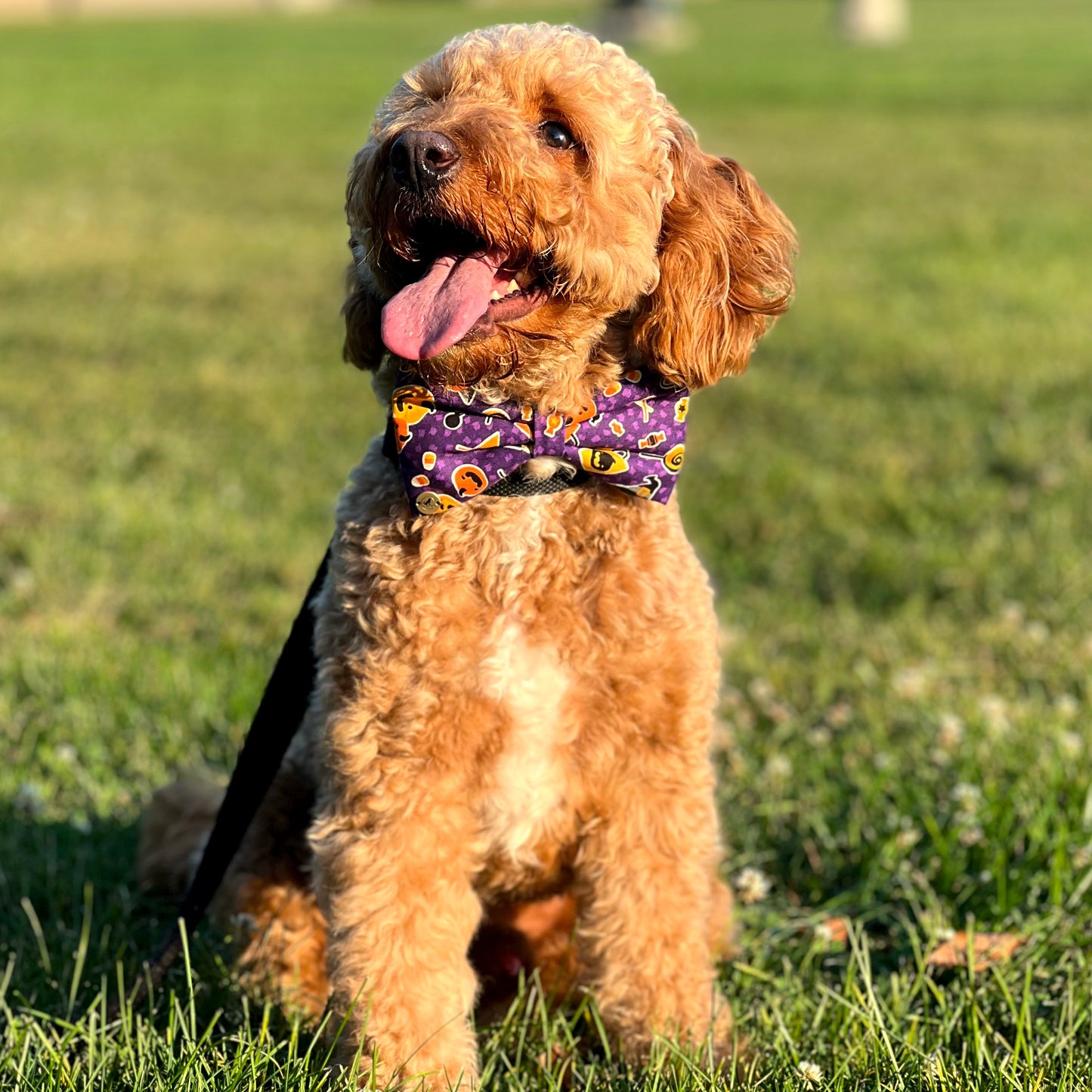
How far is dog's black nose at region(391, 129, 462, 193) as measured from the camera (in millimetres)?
2686

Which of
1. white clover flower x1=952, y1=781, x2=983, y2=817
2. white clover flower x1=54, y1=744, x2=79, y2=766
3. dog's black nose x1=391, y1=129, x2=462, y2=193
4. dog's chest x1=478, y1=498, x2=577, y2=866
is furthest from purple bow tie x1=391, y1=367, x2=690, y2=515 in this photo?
white clover flower x1=54, y1=744, x2=79, y2=766

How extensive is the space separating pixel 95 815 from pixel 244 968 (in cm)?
102

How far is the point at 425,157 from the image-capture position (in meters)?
2.69

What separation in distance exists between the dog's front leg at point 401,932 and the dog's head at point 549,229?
88 centimetres

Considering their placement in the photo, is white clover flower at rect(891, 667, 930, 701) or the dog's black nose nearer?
the dog's black nose

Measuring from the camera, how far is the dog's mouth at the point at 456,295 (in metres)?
2.69

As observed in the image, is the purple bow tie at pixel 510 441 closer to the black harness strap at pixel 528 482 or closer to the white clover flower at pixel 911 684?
the black harness strap at pixel 528 482

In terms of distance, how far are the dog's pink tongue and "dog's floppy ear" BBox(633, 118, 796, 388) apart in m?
0.39

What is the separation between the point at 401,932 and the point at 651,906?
55 cm

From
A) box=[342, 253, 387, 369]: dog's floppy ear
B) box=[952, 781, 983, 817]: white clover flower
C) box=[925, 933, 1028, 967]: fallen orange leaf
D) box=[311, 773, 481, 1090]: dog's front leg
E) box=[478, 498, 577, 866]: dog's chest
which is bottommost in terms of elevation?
box=[925, 933, 1028, 967]: fallen orange leaf

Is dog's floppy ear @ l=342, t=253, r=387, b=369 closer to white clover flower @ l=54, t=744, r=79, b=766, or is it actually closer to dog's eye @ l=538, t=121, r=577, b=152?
dog's eye @ l=538, t=121, r=577, b=152

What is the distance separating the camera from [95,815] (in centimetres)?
407

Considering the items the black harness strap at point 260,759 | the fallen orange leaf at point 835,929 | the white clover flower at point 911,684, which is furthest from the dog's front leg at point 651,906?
the white clover flower at point 911,684

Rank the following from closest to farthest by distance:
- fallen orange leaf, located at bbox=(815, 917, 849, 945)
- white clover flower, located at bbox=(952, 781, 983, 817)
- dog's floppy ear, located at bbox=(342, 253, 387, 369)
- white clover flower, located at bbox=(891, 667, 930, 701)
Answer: dog's floppy ear, located at bbox=(342, 253, 387, 369)
fallen orange leaf, located at bbox=(815, 917, 849, 945)
white clover flower, located at bbox=(952, 781, 983, 817)
white clover flower, located at bbox=(891, 667, 930, 701)
